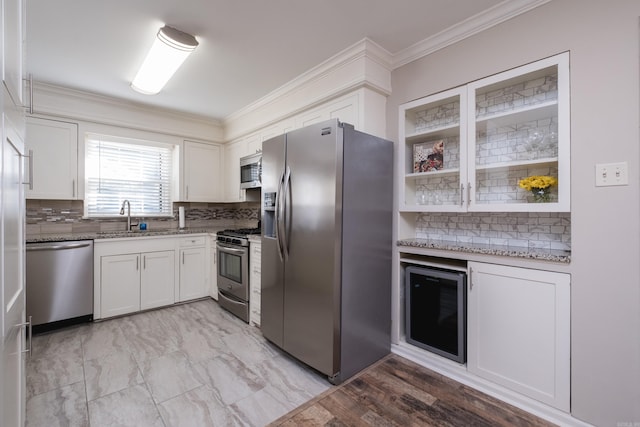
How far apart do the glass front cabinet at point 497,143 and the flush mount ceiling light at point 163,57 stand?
5.98 feet

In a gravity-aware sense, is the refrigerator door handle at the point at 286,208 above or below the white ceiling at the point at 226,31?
below

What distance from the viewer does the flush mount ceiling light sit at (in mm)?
2136

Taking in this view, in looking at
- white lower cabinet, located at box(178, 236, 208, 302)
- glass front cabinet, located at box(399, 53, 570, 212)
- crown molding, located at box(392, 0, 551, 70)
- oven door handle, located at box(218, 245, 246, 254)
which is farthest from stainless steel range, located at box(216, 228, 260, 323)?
crown molding, located at box(392, 0, 551, 70)

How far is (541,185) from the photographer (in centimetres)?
183

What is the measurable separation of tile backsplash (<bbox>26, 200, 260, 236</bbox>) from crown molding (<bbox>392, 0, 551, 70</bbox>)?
2819 mm

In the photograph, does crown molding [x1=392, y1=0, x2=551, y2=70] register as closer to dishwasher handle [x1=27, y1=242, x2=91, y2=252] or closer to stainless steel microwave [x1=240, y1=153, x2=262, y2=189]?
stainless steel microwave [x1=240, y1=153, x2=262, y2=189]

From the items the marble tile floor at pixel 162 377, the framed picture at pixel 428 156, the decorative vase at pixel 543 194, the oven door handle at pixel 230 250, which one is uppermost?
the framed picture at pixel 428 156

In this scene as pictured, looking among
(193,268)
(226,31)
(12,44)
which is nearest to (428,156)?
(226,31)

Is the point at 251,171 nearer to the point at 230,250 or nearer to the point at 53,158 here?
the point at 230,250

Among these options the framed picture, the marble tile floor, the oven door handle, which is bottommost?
the marble tile floor

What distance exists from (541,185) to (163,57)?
2.98 meters

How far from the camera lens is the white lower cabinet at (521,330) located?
1.67 meters

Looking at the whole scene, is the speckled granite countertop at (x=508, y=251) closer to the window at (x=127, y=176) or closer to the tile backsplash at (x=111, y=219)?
the tile backsplash at (x=111, y=219)

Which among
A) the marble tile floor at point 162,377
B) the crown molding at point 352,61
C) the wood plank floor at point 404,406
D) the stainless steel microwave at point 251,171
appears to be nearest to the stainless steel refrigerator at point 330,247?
the wood plank floor at point 404,406
